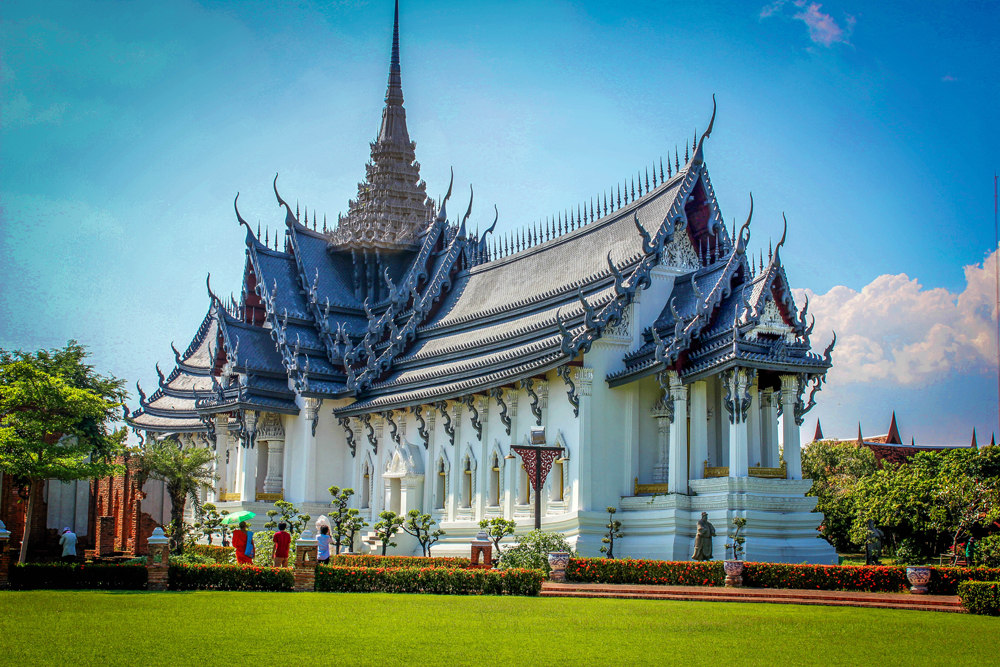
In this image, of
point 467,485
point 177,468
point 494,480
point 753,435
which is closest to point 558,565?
point 753,435

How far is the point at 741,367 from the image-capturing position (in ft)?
66.5

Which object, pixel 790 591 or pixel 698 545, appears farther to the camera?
pixel 698 545

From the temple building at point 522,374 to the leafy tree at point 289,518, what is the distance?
1.76 m

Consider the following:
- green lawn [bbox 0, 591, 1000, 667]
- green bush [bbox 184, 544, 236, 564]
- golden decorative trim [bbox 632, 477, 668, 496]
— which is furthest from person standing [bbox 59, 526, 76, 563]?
golden decorative trim [bbox 632, 477, 668, 496]

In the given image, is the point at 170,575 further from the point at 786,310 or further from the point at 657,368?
the point at 786,310

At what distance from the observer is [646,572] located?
1725 centimetres

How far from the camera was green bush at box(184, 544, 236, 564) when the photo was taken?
81.8 feet

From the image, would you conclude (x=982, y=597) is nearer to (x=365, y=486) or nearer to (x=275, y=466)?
(x=365, y=486)

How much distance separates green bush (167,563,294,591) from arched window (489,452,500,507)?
366 inches

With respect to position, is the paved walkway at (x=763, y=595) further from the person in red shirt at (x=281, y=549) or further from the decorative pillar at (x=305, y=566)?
the person in red shirt at (x=281, y=549)

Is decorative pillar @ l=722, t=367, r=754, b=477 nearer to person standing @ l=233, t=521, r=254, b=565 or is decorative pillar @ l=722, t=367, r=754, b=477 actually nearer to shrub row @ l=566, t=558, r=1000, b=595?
shrub row @ l=566, t=558, r=1000, b=595

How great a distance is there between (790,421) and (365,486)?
14.1m

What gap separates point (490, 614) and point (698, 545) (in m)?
6.71

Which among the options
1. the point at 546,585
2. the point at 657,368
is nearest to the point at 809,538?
the point at 657,368
